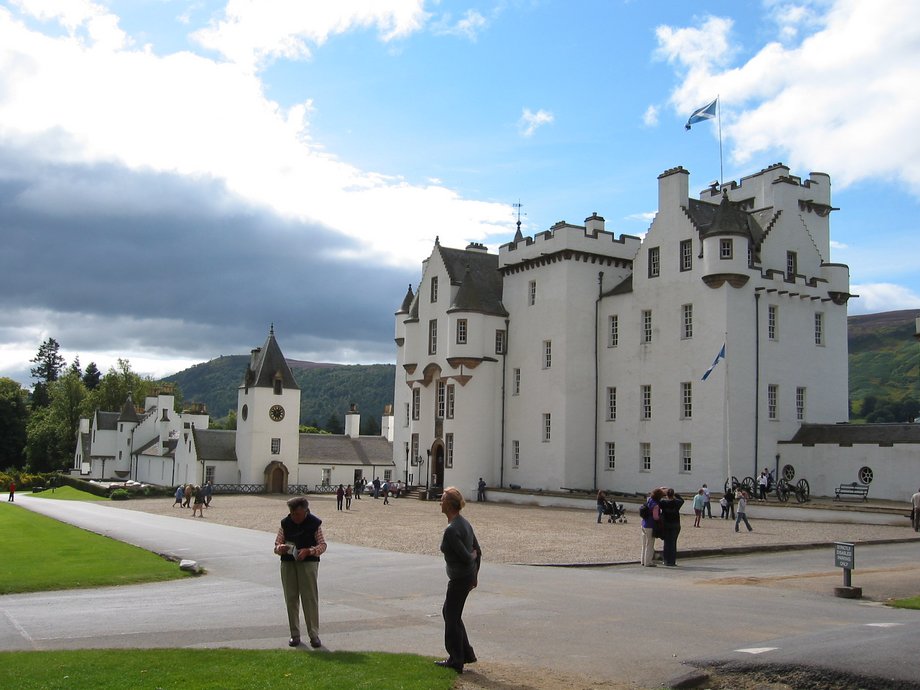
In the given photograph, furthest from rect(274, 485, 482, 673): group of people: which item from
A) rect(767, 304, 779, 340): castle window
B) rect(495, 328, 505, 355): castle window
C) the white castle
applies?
rect(495, 328, 505, 355): castle window

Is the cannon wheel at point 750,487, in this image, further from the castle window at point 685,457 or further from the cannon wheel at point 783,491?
the castle window at point 685,457

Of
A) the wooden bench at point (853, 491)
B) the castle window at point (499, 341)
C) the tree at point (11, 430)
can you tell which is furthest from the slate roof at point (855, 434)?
the tree at point (11, 430)

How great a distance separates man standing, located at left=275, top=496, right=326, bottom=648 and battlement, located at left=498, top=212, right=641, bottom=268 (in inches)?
1668

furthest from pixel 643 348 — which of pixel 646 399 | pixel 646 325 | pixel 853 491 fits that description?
pixel 853 491

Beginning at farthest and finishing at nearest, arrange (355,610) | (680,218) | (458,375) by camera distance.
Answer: (458,375) → (680,218) → (355,610)

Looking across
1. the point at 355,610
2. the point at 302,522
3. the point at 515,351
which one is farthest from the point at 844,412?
the point at 302,522

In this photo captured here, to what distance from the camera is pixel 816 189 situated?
49.3 m

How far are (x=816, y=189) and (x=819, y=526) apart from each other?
2380 cm

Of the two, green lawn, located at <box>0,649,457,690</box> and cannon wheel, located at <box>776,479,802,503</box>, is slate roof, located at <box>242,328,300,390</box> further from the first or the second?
green lawn, located at <box>0,649,457,690</box>

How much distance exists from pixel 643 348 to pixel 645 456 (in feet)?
19.3

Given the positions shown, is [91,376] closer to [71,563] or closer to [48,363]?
[48,363]

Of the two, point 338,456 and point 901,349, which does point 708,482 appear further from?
point 901,349

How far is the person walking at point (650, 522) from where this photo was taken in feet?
69.7

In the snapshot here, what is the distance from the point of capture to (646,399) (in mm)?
48094
